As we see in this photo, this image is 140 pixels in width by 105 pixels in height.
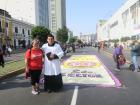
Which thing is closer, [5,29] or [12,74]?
[12,74]

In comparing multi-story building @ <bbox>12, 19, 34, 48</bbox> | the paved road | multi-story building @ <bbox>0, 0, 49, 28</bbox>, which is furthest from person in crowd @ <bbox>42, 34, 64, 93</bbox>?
multi-story building @ <bbox>0, 0, 49, 28</bbox>

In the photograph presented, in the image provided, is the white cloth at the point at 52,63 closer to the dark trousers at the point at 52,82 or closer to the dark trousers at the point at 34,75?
the dark trousers at the point at 52,82

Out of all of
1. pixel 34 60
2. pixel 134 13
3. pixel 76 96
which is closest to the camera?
pixel 76 96

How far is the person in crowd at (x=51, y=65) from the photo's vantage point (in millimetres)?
11031

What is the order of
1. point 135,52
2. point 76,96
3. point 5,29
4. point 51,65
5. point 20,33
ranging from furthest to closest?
1. point 20,33
2. point 5,29
3. point 135,52
4. point 51,65
5. point 76,96

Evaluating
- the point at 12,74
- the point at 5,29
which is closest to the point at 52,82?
the point at 12,74

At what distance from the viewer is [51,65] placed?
1106cm

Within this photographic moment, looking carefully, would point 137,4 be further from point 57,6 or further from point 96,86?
point 57,6

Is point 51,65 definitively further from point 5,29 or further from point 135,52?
point 5,29

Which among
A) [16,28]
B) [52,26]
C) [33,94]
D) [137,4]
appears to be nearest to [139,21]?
[137,4]

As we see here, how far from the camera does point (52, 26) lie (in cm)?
19600

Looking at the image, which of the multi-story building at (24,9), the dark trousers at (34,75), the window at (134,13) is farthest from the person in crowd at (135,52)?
the multi-story building at (24,9)

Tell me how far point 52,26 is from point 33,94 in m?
186

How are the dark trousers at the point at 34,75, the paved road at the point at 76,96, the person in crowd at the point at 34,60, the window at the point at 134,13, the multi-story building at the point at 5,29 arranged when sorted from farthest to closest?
the window at the point at 134,13 < the multi-story building at the point at 5,29 < the dark trousers at the point at 34,75 < the person in crowd at the point at 34,60 < the paved road at the point at 76,96
